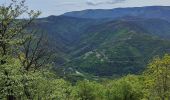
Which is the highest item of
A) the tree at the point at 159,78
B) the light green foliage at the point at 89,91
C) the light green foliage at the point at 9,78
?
the light green foliage at the point at 9,78

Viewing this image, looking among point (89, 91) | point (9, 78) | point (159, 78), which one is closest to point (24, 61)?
point (9, 78)

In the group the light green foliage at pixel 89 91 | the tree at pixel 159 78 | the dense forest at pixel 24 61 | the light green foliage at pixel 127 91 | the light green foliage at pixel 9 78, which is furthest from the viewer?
the light green foliage at pixel 89 91

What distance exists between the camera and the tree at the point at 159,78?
3246 inches

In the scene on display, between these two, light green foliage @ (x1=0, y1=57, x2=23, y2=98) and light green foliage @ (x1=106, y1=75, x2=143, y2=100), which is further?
light green foliage @ (x1=106, y1=75, x2=143, y2=100)

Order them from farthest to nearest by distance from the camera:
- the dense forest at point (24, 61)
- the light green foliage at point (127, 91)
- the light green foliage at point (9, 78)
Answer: the light green foliage at point (127, 91), the dense forest at point (24, 61), the light green foliage at point (9, 78)

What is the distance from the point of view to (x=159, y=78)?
278 ft

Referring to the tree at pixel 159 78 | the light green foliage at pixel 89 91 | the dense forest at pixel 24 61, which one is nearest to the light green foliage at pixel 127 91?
the light green foliage at pixel 89 91

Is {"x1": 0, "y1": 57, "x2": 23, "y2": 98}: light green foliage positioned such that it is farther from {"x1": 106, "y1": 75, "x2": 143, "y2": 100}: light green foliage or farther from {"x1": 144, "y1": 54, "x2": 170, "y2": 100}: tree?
{"x1": 106, "y1": 75, "x2": 143, "y2": 100}: light green foliage

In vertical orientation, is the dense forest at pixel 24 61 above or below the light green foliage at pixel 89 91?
above

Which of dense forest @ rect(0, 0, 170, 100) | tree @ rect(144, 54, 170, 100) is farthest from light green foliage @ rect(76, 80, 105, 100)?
dense forest @ rect(0, 0, 170, 100)

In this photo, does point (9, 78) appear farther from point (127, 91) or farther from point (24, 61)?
point (127, 91)

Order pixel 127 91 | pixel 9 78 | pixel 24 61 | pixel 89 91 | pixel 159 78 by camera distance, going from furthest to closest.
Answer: pixel 89 91
pixel 127 91
pixel 159 78
pixel 24 61
pixel 9 78

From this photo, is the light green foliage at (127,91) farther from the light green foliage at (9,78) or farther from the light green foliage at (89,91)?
the light green foliage at (9,78)

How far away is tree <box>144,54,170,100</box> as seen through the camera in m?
82.4
